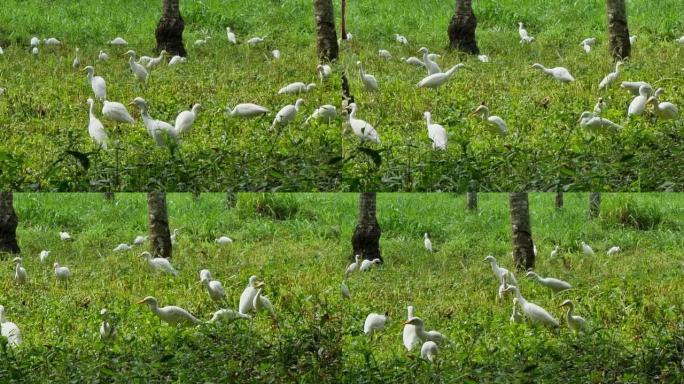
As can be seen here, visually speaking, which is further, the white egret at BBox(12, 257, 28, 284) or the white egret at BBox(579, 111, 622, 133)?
the white egret at BBox(12, 257, 28, 284)

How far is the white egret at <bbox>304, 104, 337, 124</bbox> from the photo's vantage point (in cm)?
679

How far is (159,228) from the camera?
6.98m

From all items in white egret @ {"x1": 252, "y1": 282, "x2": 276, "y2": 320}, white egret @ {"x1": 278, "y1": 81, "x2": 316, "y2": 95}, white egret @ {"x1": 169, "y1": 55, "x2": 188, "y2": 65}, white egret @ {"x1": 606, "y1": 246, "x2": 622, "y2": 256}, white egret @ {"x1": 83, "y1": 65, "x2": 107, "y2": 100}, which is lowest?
white egret @ {"x1": 252, "y1": 282, "x2": 276, "y2": 320}

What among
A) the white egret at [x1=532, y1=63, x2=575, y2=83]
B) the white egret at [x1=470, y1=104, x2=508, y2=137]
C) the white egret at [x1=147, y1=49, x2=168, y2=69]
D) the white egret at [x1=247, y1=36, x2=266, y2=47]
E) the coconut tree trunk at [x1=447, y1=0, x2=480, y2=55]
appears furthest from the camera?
the white egret at [x1=247, y1=36, x2=266, y2=47]

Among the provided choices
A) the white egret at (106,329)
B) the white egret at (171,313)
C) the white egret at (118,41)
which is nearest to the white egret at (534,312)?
the white egret at (171,313)

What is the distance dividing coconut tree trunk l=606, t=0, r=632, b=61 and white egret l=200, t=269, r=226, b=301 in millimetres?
2051

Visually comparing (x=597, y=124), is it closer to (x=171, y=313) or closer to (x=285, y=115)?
(x=285, y=115)

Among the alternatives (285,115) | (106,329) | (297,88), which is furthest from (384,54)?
(106,329)

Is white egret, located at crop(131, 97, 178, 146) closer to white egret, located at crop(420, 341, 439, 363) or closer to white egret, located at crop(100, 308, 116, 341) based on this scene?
white egret, located at crop(100, 308, 116, 341)

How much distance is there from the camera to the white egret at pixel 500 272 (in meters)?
6.90

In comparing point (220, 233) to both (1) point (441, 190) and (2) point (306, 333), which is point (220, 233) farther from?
(1) point (441, 190)

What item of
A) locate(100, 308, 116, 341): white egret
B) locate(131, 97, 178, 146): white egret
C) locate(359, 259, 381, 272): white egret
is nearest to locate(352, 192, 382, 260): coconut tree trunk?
locate(359, 259, 381, 272): white egret

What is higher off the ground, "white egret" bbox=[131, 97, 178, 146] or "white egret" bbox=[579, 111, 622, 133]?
"white egret" bbox=[131, 97, 178, 146]

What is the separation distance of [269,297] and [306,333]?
239 millimetres
